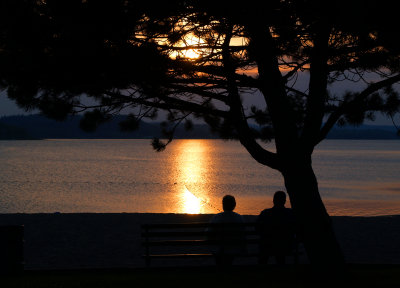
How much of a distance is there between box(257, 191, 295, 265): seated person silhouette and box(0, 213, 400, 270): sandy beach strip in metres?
2.98

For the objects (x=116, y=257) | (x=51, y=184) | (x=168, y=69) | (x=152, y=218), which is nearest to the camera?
(x=168, y=69)

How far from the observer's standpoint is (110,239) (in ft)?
51.0

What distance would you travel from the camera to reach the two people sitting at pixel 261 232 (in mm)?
9688

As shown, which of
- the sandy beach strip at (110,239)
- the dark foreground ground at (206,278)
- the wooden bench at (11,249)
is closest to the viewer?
the dark foreground ground at (206,278)

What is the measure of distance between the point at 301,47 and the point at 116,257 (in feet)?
19.1

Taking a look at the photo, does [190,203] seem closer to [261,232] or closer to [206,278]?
[261,232]

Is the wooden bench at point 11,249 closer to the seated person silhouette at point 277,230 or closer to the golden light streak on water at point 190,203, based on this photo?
the seated person silhouette at point 277,230

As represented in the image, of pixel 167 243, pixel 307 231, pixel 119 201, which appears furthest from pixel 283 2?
pixel 119 201

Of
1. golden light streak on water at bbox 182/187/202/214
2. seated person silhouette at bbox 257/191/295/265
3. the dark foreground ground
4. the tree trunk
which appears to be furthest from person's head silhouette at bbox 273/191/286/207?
golden light streak on water at bbox 182/187/202/214

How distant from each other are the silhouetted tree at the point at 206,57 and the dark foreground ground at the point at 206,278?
48cm

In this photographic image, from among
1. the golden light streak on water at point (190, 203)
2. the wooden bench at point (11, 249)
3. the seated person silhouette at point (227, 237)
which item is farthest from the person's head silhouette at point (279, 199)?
the golden light streak on water at point (190, 203)

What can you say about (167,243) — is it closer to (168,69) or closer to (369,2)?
(168,69)

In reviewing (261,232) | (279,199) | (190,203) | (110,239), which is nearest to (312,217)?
(279,199)

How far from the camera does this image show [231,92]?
1023cm
